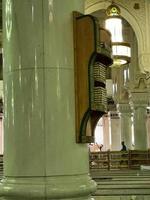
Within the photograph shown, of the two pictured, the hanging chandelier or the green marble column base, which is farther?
the hanging chandelier

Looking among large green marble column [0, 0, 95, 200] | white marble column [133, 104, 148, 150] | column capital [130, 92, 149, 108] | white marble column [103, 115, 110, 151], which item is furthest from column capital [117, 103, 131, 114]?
large green marble column [0, 0, 95, 200]

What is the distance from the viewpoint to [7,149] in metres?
3.03

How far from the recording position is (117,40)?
8.12 meters

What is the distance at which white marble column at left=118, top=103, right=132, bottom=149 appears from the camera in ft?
71.7

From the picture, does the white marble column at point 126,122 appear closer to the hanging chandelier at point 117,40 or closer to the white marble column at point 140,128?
the white marble column at point 140,128

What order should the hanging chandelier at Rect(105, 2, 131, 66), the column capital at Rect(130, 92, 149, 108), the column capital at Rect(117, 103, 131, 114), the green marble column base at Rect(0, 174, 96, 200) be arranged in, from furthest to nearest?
the column capital at Rect(117, 103, 131, 114) < the column capital at Rect(130, 92, 149, 108) < the hanging chandelier at Rect(105, 2, 131, 66) < the green marble column base at Rect(0, 174, 96, 200)

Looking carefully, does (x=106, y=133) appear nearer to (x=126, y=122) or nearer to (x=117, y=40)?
(x=126, y=122)

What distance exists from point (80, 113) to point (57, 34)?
1.78 ft

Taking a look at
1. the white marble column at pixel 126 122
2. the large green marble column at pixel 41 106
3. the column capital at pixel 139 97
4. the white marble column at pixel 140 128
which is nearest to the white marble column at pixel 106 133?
the white marble column at pixel 126 122

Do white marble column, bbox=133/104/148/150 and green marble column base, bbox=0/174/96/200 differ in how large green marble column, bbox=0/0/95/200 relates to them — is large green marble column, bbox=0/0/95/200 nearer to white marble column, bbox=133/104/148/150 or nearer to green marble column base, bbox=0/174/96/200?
green marble column base, bbox=0/174/96/200

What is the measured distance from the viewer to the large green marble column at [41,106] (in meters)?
2.90

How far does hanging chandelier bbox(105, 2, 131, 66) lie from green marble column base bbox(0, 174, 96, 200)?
5095mm

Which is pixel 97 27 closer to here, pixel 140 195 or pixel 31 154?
pixel 31 154

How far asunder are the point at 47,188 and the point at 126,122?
64.5 feet
